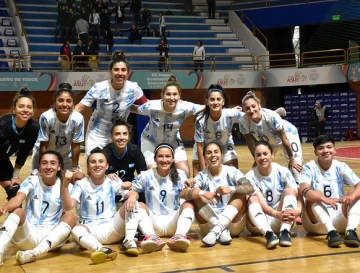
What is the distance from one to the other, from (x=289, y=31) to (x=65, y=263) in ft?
80.2

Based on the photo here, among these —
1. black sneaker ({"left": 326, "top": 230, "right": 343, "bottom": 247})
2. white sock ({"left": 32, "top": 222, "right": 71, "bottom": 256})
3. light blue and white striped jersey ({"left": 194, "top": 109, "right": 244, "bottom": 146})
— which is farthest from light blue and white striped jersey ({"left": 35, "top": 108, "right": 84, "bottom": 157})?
black sneaker ({"left": 326, "top": 230, "right": 343, "bottom": 247})

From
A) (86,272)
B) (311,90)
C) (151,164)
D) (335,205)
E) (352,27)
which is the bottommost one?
(86,272)

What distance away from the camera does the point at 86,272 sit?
4.46 meters

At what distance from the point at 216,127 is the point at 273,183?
1.10m

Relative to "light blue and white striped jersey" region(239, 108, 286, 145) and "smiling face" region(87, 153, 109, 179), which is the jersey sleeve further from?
"smiling face" region(87, 153, 109, 179)

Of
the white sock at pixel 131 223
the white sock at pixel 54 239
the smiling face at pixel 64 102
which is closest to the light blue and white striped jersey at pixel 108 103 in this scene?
the smiling face at pixel 64 102

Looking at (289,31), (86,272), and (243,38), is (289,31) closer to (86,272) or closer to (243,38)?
(243,38)

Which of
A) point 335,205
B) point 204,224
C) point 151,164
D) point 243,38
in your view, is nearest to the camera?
point 335,205

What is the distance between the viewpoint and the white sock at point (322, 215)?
5.23 meters

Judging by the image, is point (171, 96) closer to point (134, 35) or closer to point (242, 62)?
point (134, 35)

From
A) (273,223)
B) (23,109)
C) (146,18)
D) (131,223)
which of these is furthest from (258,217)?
(146,18)

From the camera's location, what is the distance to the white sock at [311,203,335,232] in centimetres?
523

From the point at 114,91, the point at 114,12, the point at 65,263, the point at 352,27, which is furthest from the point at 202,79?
the point at 65,263

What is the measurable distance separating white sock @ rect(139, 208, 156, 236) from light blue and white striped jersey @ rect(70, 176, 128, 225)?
36 cm
